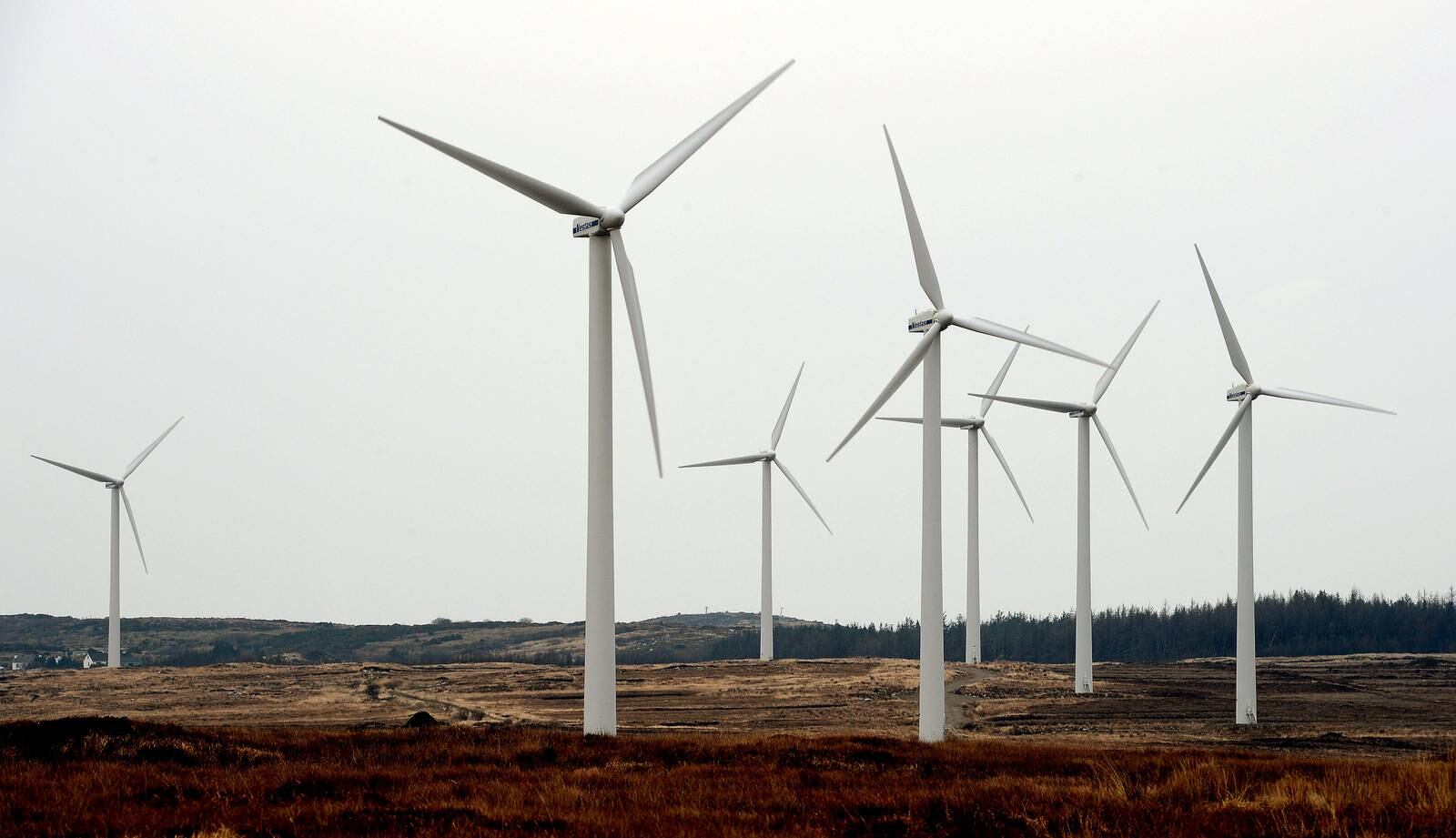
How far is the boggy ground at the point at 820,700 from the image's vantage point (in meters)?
50.9

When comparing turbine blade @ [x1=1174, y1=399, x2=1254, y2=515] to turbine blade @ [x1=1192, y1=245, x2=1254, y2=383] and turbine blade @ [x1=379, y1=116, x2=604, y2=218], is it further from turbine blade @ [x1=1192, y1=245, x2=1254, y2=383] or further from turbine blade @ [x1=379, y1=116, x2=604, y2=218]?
turbine blade @ [x1=379, y1=116, x2=604, y2=218]

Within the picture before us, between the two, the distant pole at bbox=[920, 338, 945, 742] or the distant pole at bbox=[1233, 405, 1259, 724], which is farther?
the distant pole at bbox=[1233, 405, 1259, 724]

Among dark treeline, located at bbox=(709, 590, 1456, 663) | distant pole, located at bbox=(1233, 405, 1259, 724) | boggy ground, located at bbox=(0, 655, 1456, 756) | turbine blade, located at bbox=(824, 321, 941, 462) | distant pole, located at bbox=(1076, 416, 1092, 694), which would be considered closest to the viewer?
turbine blade, located at bbox=(824, 321, 941, 462)

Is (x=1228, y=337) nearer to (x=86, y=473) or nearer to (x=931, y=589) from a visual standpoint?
(x=931, y=589)

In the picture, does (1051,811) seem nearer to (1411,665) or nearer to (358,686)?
(358,686)

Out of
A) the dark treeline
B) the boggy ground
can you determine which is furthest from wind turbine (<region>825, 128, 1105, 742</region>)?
the dark treeline

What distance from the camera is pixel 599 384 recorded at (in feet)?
116

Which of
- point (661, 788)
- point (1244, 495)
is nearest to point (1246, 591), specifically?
point (1244, 495)

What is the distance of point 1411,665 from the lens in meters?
102

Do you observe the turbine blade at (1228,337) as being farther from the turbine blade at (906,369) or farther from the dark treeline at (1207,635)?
the dark treeline at (1207,635)

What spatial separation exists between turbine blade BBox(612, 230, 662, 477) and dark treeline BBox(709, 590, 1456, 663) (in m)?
126

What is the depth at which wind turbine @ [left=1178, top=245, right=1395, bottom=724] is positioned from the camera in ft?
180

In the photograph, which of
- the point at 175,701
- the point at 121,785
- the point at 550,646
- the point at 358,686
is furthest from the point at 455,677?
the point at 550,646

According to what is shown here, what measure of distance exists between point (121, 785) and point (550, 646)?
589 feet
